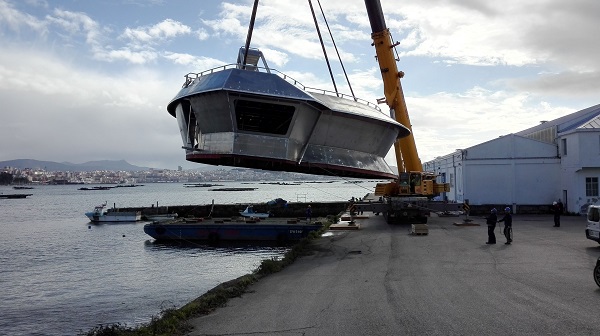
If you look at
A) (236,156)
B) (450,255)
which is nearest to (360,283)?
(450,255)

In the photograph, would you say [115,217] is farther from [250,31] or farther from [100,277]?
[250,31]

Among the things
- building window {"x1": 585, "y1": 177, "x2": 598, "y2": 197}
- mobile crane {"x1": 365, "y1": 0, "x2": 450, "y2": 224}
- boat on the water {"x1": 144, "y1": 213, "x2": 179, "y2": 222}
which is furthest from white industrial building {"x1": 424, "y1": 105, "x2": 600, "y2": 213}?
boat on the water {"x1": 144, "y1": 213, "x2": 179, "y2": 222}

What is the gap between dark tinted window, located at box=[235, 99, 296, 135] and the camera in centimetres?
1725

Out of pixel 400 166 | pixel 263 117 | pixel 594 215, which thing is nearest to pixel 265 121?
pixel 263 117

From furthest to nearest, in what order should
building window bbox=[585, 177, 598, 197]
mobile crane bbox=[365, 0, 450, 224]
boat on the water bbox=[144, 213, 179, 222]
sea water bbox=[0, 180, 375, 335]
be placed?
boat on the water bbox=[144, 213, 179, 222] < building window bbox=[585, 177, 598, 197] < mobile crane bbox=[365, 0, 450, 224] < sea water bbox=[0, 180, 375, 335]

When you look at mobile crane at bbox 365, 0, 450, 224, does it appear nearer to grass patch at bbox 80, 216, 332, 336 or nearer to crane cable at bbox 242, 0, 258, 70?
crane cable at bbox 242, 0, 258, 70

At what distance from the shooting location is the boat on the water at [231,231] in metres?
36.1

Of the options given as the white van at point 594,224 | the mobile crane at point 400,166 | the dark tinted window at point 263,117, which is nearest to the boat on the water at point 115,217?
the mobile crane at point 400,166

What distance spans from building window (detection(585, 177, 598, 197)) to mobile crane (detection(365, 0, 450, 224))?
1083 centimetres

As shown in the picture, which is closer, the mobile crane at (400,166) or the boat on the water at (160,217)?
the mobile crane at (400,166)

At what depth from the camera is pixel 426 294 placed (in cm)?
1102

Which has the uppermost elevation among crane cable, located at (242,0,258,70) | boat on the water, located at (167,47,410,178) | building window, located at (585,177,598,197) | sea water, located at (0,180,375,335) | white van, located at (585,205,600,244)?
crane cable, located at (242,0,258,70)

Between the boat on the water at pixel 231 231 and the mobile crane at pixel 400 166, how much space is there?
699 cm

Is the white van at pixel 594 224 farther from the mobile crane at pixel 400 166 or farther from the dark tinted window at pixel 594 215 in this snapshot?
the mobile crane at pixel 400 166
